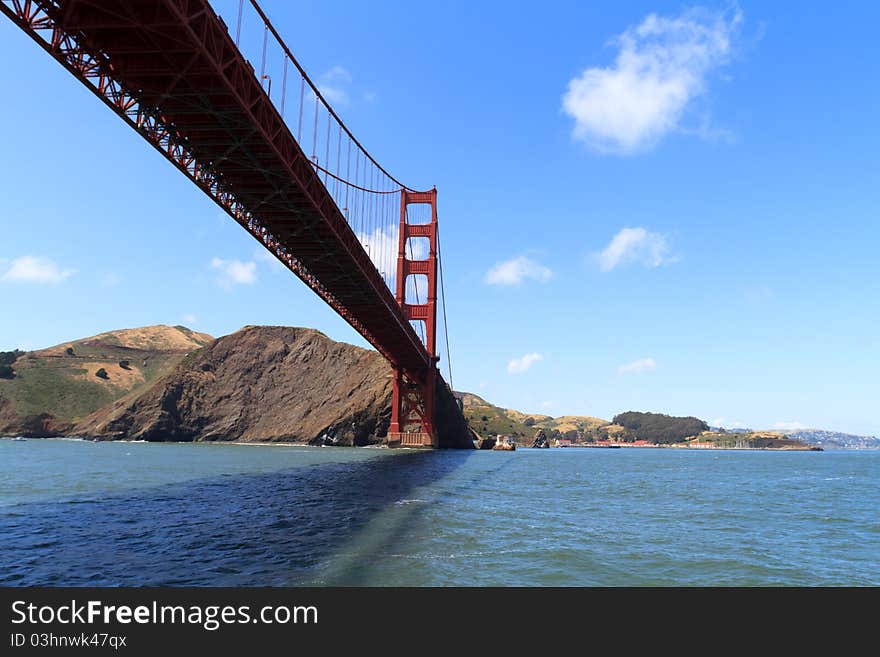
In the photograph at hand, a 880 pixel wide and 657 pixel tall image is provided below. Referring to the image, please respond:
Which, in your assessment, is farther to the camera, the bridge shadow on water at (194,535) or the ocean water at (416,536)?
the ocean water at (416,536)

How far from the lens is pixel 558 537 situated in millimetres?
16438

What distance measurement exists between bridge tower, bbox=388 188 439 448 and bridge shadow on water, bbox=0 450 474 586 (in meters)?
50.7

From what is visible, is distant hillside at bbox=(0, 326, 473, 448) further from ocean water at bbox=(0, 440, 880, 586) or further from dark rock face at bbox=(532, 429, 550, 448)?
ocean water at bbox=(0, 440, 880, 586)

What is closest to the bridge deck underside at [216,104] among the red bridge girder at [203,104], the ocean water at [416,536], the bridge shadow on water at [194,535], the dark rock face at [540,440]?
the red bridge girder at [203,104]

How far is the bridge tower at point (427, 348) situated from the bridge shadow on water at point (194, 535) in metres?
50.7

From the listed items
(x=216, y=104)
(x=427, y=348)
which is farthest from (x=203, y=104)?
(x=427, y=348)

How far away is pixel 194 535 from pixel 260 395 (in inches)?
4357

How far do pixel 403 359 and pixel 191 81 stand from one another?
57.4 metres

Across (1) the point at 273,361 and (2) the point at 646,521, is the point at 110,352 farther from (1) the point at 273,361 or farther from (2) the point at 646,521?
(2) the point at 646,521

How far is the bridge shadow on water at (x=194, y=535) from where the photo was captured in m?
11.4

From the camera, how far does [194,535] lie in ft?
51.4

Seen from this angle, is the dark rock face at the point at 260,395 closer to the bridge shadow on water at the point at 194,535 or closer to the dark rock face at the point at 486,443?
the dark rock face at the point at 486,443

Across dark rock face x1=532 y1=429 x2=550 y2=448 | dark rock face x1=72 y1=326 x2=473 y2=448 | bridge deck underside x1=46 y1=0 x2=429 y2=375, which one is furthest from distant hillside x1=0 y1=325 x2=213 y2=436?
bridge deck underside x1=46 y1=0 x2=429 y2=375
